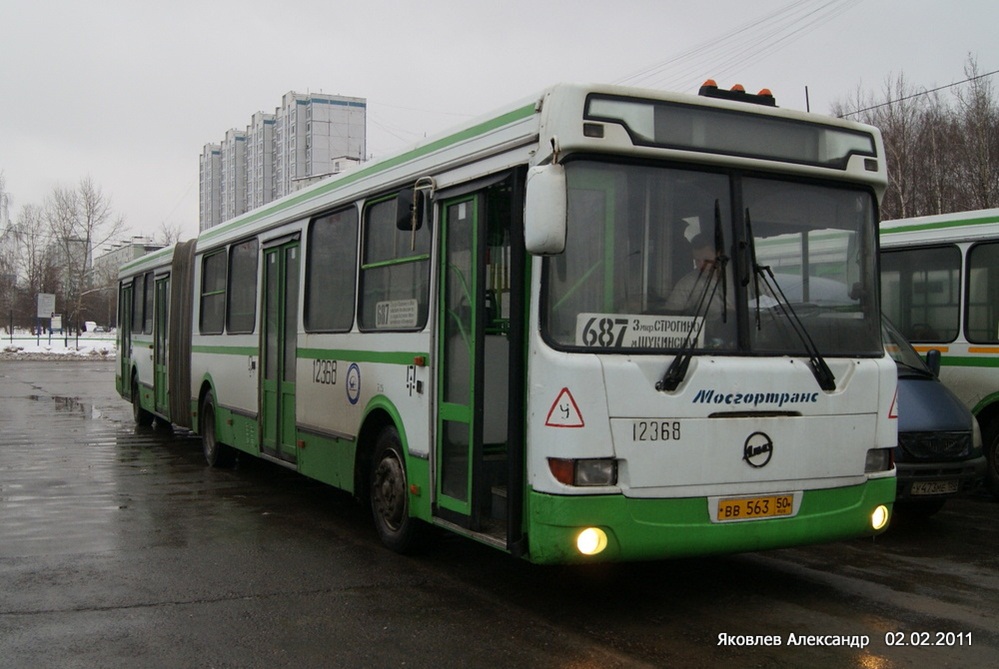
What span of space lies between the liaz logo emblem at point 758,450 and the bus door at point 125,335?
14651mm

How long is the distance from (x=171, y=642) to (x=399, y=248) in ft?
10.8

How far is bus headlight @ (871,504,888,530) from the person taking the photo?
6.15 m

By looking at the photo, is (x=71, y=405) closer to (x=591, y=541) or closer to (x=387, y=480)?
(x=387, y=480)

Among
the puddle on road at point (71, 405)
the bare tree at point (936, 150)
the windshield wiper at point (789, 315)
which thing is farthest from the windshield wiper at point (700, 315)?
the bare tree at point (936, 150)

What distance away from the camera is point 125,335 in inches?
729

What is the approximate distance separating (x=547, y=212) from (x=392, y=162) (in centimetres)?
286

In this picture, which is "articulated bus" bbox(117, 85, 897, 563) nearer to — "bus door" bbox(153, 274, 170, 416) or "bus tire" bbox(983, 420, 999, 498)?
"bus tire" bbox(983, 420, 999, 498)

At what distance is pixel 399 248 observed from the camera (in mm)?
7520

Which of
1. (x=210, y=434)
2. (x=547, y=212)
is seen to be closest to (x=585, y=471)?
(x=547, y=212)

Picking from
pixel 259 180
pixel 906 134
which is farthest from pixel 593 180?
pixel 259 180

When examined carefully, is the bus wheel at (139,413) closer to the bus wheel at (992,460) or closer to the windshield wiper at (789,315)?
the bus wheel at (992,460)

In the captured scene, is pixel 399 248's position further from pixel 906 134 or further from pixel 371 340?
pixel 906 134

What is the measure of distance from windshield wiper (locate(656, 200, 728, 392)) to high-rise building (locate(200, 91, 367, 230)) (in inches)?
2226

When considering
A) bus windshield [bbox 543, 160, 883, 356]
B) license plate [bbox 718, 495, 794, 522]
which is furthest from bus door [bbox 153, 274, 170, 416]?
license plate [bbox 718, 495, 794, 522]
